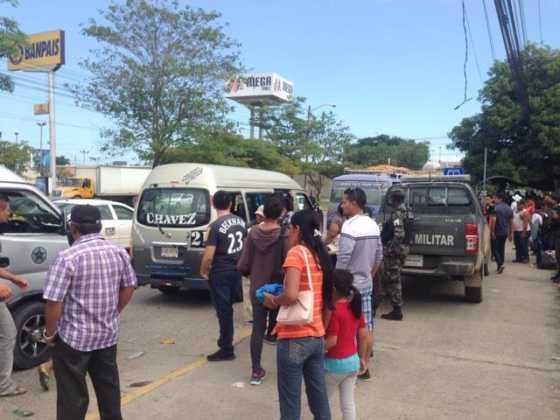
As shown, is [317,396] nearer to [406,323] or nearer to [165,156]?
[406,323]

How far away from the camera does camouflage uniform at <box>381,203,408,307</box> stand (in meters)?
6.93

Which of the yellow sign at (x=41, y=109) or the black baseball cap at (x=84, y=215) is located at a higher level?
the yellow sign at (x=41, y=109)

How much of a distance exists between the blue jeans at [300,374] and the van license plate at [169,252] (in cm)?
487

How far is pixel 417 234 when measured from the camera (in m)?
7.95

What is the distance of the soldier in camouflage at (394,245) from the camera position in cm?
691

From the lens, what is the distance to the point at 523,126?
2508cm

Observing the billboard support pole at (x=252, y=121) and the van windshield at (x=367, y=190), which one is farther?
the billboard support pole at (x=252, y=121)

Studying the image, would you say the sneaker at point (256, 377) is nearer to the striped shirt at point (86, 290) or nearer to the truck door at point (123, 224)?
the striped shirt at point (86, 290)

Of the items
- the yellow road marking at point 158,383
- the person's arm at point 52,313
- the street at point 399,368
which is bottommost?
the street at point 399,368

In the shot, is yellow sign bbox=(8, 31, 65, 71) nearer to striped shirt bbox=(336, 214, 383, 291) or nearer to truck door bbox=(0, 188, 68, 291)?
truck door bbox=(0, 188, 68, 291)

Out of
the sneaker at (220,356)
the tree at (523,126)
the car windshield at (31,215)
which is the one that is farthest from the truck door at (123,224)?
the tree at (523,126)

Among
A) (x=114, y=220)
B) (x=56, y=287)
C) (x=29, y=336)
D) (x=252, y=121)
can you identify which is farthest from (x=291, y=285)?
(x=252, y=121)

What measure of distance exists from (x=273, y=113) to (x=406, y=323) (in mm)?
27067

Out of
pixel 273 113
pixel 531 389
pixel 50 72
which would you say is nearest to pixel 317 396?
pixel 531 389
